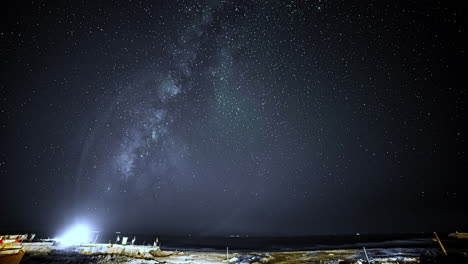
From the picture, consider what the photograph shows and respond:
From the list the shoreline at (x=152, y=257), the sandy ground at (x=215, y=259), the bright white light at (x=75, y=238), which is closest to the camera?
the sandy ground at (x=215, y=259)

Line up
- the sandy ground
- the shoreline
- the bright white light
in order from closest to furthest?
the sandy ground
the shoreline
the bright white light

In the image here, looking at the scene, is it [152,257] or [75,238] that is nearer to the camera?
[152,257]

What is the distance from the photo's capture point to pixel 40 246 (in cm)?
3416

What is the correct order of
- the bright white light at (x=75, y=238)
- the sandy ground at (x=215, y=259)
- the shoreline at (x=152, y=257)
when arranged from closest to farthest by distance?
the sandy ground at (x=215, y=259) → the shoreline at (x=152, y=257) → the bright white light at (x=75, y=238)

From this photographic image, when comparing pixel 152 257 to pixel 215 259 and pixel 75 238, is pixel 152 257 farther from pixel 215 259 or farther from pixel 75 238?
pixel 75 238

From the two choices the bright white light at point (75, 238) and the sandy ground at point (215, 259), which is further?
the bright white light at point (75, 238)

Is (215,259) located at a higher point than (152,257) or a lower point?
lower

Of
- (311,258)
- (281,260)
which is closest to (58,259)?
(281,260)

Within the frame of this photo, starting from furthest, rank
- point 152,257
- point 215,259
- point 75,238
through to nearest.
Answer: point 75,238
point 152,257
point 215,259

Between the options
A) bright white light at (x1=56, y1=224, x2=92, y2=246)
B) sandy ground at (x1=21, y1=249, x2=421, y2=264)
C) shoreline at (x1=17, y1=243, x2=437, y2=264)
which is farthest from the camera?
bright white light at (x1=56, y1=224, x2=92, y2=246)

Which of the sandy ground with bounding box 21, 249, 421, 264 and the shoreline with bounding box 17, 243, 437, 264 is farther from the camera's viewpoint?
the shoreline with bounding box 17, 243, 437, 264

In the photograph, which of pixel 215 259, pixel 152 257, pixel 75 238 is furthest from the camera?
pixel 75 238

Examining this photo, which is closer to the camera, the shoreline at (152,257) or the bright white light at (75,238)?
the shoreline at (152,257)

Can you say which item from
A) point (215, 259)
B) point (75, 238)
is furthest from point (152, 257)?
point (75, 238)
